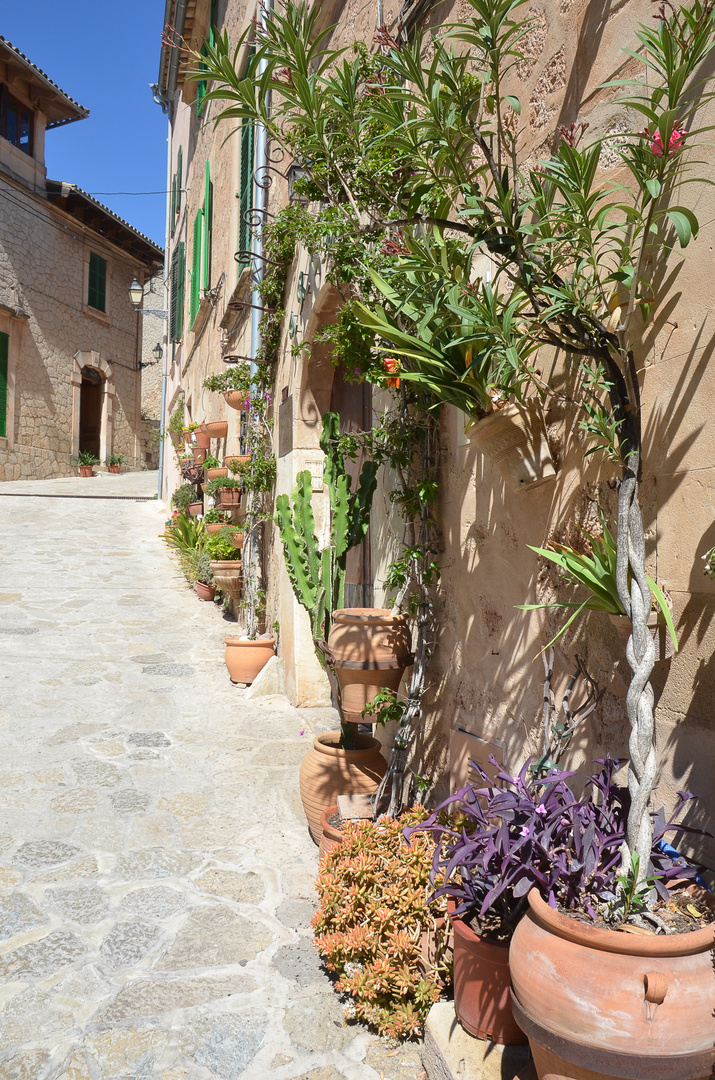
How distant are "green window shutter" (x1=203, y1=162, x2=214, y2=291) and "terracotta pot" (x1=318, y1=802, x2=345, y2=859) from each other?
8435mm

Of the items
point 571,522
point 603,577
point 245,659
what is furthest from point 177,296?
point 603,577

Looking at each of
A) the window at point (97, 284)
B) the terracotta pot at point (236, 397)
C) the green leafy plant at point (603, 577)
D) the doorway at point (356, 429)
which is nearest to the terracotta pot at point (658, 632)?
the green leafy plant at point (603, 577)

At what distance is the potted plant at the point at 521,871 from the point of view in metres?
1.60

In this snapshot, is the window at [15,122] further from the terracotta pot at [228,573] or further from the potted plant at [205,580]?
the terracotta pot at [228,573]

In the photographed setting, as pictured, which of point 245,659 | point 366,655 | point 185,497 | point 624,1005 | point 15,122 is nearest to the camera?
point 624,1005

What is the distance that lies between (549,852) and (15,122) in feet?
66.7

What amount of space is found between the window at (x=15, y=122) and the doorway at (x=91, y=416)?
5731 millimetres

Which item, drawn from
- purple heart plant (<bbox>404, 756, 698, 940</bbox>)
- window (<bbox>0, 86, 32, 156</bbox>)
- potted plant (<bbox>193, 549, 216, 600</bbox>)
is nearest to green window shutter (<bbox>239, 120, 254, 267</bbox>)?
potted plant (<bbox>193, 549, 216, 600</bbox>)

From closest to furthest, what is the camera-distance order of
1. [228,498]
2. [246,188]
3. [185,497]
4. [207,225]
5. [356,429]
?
[356,429], [246,188], [228,498], [207,225], [185,497]

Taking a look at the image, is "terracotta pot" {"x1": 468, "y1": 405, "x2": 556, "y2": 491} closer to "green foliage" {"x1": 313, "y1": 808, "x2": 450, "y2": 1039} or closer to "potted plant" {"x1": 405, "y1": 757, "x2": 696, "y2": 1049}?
"potted plant" {"x1": 405, "y1": 757, "x2": 696, "y2": 1049}

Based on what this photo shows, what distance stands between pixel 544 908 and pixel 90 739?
145 inches

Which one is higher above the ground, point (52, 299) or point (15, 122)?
point (15, 122)

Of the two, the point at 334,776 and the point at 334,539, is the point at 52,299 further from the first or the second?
the point at 334,776

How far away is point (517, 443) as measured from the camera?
229cm
